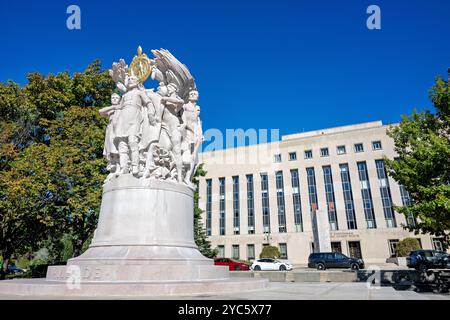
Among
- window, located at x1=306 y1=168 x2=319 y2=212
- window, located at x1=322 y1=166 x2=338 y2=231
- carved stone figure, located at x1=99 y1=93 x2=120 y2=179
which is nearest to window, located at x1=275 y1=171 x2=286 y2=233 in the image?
window, located at x1=306 y1=168 x2=319 y2=212

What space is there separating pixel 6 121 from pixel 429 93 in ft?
89.1

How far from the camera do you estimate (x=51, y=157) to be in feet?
58.8

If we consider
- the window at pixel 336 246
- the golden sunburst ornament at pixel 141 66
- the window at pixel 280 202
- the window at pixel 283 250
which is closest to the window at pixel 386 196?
the window at pixel 336 246

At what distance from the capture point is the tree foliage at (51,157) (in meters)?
17.8

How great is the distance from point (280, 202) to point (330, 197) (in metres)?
8.83

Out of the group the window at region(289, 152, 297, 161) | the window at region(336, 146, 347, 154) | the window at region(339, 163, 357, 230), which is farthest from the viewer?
the window at region(289, 152, 297, 161)

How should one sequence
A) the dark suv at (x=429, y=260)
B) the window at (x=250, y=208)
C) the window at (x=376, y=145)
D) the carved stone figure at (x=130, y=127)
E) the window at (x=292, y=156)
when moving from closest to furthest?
the carved stone figure at (x=130, y=127)
the dark suv at (x=429, y=260)
the window at (x=376, y=145)
the window at (x=250, y=208)
the window at (x=292, y=156)

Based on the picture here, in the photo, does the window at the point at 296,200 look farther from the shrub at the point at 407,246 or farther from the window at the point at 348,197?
the shrub at the point at 407,246

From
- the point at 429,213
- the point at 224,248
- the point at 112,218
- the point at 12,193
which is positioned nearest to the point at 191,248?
the point at 112,218

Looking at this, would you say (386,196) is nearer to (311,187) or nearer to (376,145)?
(376,145)

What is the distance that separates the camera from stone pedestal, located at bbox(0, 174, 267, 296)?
6.53m

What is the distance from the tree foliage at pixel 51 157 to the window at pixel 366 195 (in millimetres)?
42313

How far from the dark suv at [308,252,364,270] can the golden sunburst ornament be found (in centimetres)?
2446

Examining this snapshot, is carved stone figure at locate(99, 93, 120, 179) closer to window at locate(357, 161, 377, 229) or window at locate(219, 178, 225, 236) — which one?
window at locate(357, 161, 377, 229)
